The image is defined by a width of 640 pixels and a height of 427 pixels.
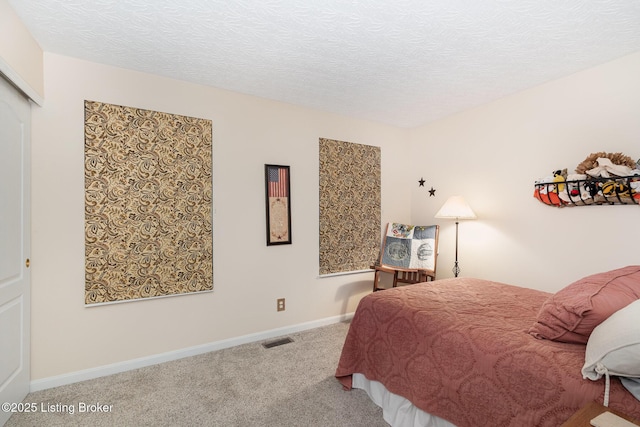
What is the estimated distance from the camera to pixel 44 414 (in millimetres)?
1912

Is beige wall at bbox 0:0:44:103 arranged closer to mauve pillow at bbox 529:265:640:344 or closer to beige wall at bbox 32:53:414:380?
beige wall at bbox 32:53:414:380

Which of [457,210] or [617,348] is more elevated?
[457,210]

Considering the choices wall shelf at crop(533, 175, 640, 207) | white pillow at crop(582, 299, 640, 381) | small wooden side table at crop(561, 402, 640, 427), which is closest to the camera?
small wooden side table at crop(561, 402, 640, 427)

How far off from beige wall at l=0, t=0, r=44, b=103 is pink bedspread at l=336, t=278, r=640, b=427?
263 cm

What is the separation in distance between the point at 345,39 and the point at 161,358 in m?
2.92

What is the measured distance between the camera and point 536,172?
280 centimetres

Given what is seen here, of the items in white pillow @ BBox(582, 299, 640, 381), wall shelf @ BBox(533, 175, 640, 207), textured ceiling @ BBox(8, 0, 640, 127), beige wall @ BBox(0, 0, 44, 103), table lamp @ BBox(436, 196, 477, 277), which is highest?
textured ceiling @ BBox(8, 0, 640, 127)

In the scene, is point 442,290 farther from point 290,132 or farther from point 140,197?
point 140,197

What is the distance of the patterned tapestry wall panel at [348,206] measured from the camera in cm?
347

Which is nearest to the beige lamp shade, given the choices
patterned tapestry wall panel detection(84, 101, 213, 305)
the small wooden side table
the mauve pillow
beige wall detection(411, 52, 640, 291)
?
beige wall detection(411, 52, 640, 291)

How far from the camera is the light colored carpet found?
186 cm

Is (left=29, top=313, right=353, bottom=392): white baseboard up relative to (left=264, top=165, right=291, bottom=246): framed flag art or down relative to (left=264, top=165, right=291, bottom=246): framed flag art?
down

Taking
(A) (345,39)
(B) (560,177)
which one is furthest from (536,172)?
(A) (345,39)

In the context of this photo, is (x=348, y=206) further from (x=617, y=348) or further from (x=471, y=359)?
(x=617, y=348)
